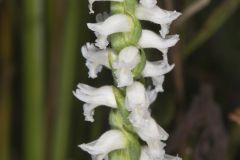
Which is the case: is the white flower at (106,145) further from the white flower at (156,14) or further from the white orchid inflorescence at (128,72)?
the white flower at (156,14)

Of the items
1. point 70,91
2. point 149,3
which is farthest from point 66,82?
point 149,3

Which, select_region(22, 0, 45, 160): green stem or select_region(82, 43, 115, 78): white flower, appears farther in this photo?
select_region(22, 0, 45, 160): green stem

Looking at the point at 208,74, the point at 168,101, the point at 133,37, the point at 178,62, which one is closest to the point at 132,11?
the point at 133,37

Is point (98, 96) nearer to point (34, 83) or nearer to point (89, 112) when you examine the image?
point (89, 112)

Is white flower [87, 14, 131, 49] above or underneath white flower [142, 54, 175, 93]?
above

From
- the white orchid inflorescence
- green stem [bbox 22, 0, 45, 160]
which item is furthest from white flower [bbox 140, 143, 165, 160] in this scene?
green stem [bbox 22, 0, 45, 160]

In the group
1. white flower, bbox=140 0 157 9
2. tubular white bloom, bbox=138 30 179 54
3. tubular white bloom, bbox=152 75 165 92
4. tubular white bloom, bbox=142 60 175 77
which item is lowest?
tubular white bloom, bbox=152 75 165 92

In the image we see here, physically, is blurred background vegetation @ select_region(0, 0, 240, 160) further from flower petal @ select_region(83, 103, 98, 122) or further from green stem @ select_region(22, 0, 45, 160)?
flower petal @ select_region(83, 103, 98, 122)
